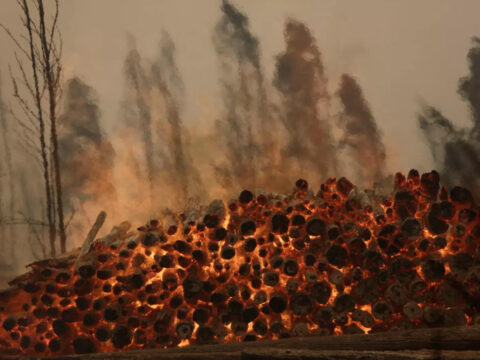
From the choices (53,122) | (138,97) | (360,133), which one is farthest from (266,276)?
(53,122)

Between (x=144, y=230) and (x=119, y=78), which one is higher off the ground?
(x=119, y=78)

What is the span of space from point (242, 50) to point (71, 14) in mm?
1540

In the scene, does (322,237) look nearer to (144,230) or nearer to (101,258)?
(144,230)

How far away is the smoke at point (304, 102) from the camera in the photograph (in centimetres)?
380

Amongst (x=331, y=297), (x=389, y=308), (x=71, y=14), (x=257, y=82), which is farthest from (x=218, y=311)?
(x=71, y=14)

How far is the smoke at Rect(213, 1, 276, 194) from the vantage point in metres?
3.87

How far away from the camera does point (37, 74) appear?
4.27 metres

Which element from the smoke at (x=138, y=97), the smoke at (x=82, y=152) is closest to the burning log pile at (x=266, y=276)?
the smoke at (x=82, y=152)

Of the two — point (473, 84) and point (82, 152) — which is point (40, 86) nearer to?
point (82, 152)

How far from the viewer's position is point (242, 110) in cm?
397

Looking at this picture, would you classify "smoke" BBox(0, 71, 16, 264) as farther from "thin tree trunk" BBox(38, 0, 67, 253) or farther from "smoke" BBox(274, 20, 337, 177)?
"smoke" BBox(274, 20, 337, 177)

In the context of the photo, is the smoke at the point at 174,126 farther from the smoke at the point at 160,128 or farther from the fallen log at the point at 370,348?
the fallen log at the point at 370,348

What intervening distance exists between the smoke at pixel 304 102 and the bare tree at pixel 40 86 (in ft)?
6.34

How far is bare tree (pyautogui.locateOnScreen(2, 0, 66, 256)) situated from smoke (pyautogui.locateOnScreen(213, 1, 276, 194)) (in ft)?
4.68
